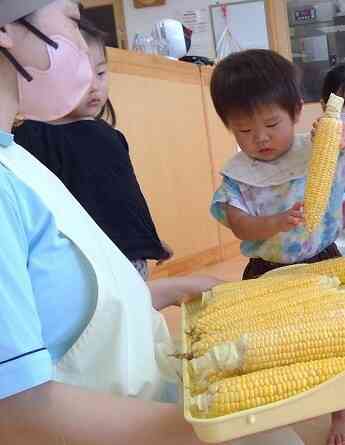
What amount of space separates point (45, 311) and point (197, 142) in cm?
276

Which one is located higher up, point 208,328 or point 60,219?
point 60,219

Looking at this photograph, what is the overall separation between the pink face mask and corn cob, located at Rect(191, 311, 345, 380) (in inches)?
15.5

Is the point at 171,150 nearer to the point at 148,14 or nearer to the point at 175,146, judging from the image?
the point at 175,146

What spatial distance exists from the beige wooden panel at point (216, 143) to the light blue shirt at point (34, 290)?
2.78 meters

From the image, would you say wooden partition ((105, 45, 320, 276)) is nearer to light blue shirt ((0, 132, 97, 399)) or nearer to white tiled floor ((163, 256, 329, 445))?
white tiled floor ((163, 256, 329, 445))

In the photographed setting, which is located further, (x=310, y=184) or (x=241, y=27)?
(x=241, y=27)

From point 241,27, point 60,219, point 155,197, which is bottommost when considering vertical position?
point 155,197

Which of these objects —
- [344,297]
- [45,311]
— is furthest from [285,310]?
[45,311]

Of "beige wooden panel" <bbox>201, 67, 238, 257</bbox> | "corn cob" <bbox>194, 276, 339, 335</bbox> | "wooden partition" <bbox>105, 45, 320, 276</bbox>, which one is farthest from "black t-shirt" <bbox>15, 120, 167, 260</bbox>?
"beige wooden panel" <bbox>201, 67, 238, 257</bbox>

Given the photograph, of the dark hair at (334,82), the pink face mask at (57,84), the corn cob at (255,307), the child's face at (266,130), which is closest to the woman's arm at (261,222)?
the child's face at (266,130)

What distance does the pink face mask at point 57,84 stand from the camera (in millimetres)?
745

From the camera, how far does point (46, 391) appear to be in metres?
0.58

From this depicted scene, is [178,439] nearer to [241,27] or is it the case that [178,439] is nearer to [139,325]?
[139,325]

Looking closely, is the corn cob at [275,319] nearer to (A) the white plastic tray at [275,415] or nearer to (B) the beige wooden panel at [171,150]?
(A) the white plastic tray at [275,415]
